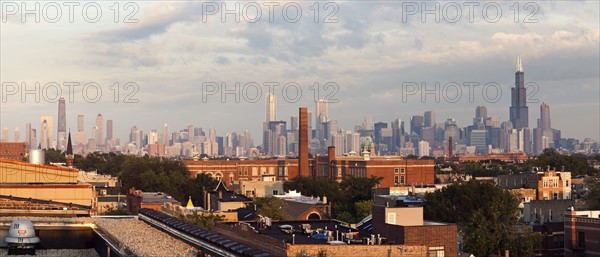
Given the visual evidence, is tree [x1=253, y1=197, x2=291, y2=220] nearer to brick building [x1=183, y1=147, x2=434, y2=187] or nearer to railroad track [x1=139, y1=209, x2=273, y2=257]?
railroad track [x1=139, y1=209, x2=273, y2=257]

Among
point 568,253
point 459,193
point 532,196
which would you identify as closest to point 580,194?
point 532,196

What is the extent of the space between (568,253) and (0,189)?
113 ft

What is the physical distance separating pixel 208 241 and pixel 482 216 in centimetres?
4474

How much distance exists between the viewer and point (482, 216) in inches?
2660

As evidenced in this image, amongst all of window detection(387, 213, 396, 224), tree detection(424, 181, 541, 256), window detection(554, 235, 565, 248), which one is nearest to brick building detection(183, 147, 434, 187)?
tree detection(424, 181, 541, 256)

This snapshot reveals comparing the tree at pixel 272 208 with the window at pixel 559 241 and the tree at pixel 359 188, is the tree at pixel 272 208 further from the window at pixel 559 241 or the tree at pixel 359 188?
the tree at pixel 359 188

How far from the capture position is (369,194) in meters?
110

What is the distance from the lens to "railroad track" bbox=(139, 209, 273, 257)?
22.1 metres

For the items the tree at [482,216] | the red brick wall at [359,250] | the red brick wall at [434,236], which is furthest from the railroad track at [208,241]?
the tree at [482,216]

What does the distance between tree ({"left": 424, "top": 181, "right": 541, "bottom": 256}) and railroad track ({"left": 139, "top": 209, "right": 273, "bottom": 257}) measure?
98.6 ft

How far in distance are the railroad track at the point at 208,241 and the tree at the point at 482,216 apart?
30067 millimetres

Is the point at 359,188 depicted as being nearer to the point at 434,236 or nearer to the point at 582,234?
the point at 582,234

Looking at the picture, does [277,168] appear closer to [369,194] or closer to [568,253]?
[369,194]

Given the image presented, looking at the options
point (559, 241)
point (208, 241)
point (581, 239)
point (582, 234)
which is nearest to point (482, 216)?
point (559, 241)
